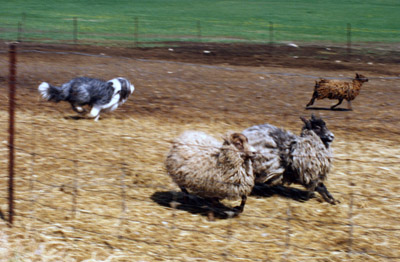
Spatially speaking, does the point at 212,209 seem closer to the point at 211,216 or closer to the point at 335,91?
the point at 211,216

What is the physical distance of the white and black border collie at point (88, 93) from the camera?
33.7ft

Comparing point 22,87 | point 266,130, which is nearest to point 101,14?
point 22,87

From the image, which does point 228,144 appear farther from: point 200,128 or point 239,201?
point 200,128

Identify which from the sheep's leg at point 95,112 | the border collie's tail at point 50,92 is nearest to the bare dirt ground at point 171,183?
the sheep's leg at point 95,112

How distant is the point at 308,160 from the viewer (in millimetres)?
7062

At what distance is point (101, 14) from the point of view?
118 feet

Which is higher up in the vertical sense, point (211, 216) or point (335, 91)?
point (335, 91)

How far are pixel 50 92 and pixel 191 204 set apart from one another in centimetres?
450

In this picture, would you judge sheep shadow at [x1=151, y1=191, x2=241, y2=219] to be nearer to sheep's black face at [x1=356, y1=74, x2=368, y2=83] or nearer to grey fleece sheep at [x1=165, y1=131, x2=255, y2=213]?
grey fleece sheep at [x1=165, y1=131, x2=255, y2=213]

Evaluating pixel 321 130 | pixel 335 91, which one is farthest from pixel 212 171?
pixel 335 91

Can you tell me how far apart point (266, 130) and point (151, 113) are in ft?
13.4

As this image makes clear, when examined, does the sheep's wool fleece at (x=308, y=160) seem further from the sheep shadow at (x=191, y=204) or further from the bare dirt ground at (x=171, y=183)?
the sheep shadow at (x=191, y=204)

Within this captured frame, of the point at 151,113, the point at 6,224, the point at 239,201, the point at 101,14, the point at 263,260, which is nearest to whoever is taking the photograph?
the point at 263,260

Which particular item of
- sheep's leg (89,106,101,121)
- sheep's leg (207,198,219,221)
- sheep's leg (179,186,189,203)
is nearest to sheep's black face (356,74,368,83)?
sheep's leg (207,198,219,221)
